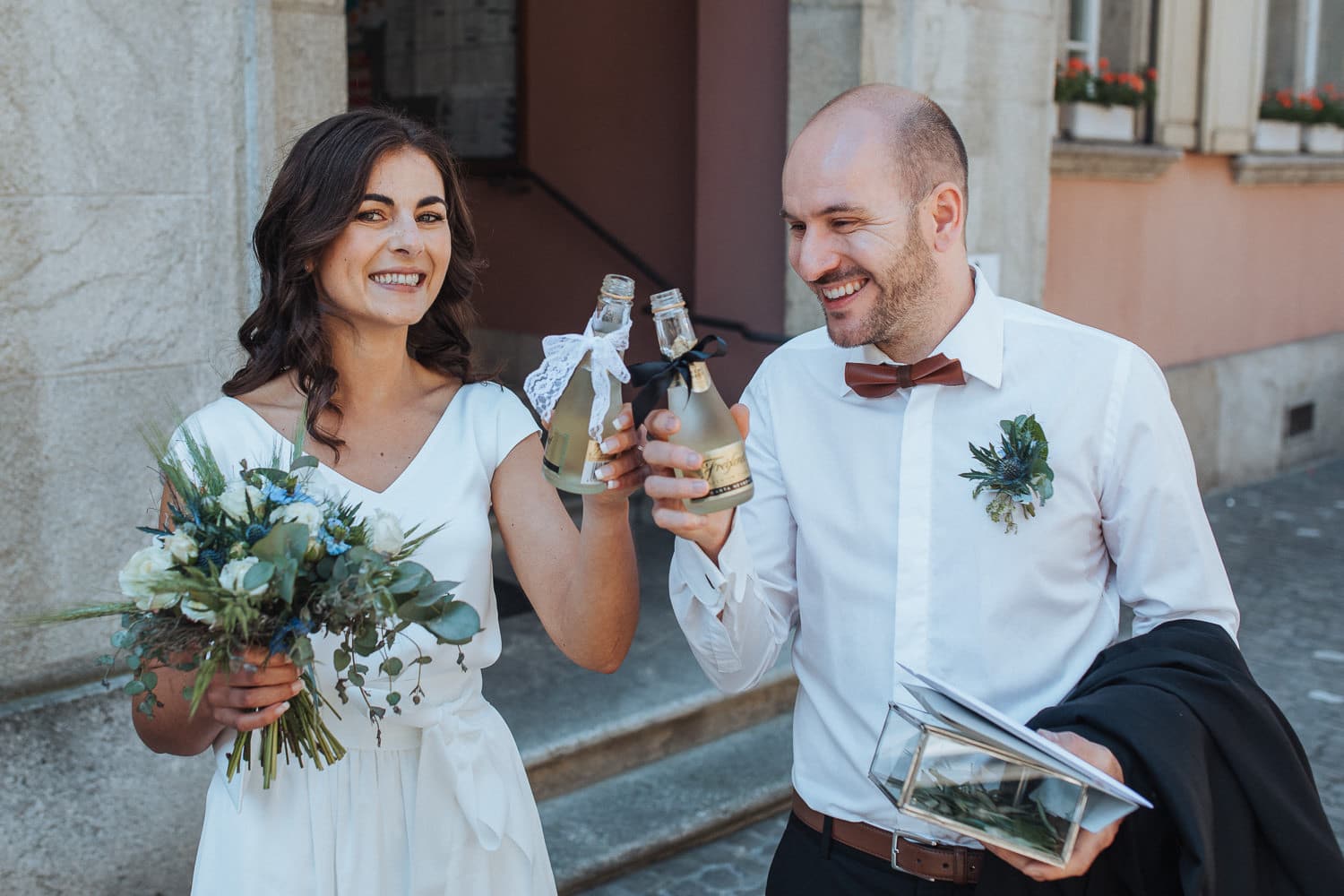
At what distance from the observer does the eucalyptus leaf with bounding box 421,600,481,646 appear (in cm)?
188

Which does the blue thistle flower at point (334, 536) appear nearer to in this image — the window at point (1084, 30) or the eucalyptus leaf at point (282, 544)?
the eucalyptus leaf at point (282, 544)

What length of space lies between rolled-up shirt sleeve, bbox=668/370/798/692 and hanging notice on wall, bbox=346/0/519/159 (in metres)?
6.05

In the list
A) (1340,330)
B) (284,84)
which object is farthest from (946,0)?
(1340,330)

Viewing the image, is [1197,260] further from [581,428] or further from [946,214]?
[581,428]

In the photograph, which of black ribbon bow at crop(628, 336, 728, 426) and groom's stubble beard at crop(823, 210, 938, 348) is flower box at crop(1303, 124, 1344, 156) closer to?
groom's stubble beard at crop(823, 210, 938, 348)

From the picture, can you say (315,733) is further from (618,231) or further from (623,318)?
(618,231)

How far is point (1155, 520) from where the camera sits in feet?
7.05

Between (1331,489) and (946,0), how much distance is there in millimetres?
5184

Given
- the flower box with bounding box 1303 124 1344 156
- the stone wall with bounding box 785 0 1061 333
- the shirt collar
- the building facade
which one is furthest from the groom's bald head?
the flower box with bounding box 1303 124 1344 156

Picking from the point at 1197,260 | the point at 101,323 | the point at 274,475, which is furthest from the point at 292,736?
the point at 1197,260

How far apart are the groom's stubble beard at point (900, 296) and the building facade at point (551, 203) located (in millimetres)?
818

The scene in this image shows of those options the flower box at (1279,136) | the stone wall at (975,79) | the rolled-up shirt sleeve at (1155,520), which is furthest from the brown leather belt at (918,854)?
the flower box at (1279,136)

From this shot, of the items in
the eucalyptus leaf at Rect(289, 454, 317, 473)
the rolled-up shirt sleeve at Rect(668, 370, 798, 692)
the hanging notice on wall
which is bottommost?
the rolled-up shirt sleeve at Rect(668, 370, 798, 692)

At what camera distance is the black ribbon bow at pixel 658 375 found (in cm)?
189
